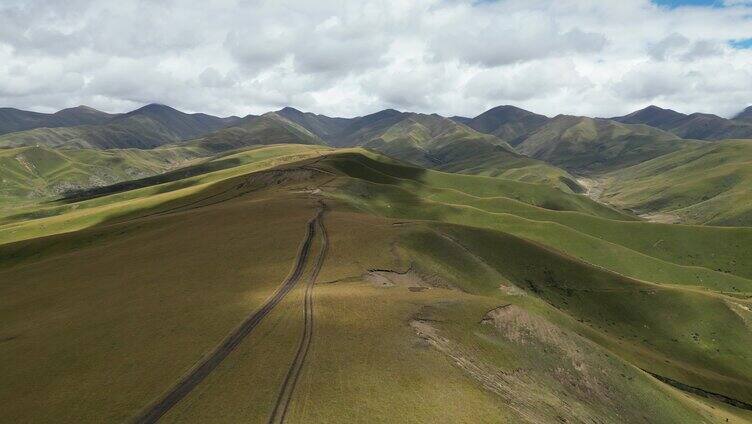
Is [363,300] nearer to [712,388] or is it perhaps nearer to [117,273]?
[117,273]

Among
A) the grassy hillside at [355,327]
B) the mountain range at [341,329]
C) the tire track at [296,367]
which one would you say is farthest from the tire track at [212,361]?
the tire track at [296,367]

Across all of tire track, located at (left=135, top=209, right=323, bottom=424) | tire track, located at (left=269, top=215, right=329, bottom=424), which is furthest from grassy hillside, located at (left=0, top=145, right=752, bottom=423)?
tire track, located at (left=135, top=209, right=323, bottom=424)

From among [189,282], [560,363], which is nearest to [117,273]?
[189,282]

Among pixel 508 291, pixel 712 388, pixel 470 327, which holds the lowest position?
pixel 712 388

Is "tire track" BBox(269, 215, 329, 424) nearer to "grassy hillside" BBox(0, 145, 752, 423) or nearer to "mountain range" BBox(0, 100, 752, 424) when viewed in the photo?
"mountain range" BBox(0, 100, 752, 424)

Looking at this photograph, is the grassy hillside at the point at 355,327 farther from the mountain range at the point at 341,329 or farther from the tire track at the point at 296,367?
the tire track at the point at 296,367

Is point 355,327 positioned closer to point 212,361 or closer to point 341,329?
point 341,329
